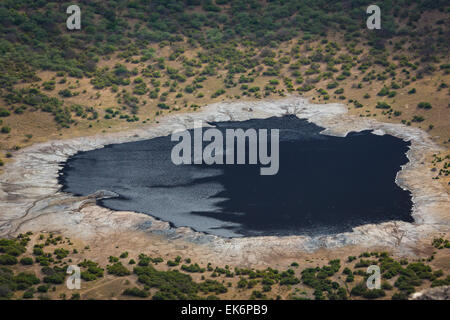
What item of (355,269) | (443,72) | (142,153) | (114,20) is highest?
(114,20)

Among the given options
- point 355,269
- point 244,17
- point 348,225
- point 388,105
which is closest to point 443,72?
point 388,105

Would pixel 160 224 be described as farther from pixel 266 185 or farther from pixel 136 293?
pixel 266 185

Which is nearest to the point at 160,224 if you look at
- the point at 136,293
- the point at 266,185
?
the point at 136,293

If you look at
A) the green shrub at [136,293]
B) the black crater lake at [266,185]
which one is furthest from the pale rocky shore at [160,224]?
the green shrub at [136,293]

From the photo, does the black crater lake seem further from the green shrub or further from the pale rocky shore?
the green shrub

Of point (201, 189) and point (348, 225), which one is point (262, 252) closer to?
point (348, 225)

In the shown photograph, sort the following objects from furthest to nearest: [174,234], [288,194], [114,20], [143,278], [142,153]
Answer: [114,20], [142,153], [288,194], [174,234], [143,278]

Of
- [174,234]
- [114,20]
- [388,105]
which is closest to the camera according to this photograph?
[174,234]
